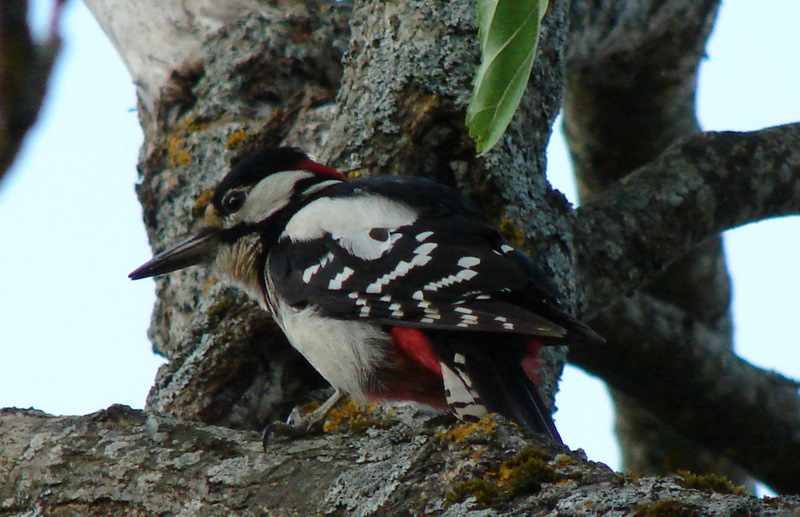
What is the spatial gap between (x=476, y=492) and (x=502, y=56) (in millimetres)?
690

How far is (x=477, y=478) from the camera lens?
1.61 m

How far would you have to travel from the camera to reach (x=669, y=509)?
131cm

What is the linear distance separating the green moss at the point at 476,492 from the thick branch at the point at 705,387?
103 inches

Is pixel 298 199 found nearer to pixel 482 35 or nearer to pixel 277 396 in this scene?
pixel 277 396

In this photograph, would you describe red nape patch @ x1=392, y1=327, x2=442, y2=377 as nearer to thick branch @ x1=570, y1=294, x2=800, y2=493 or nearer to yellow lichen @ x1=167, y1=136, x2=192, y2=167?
yellow lichen @ x1=167, y1=136, x2=192, y2=167

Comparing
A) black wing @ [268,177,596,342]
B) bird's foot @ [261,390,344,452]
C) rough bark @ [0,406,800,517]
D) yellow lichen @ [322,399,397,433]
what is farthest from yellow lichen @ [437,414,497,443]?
yellow lichen @ [322,399,397,433]

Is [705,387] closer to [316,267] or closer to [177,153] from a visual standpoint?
[316,267]

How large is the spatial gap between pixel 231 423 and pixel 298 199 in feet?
2.61

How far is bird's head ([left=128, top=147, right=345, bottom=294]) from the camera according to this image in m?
3.16

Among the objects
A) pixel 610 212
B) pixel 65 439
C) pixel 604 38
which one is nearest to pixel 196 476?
pixel 65 439

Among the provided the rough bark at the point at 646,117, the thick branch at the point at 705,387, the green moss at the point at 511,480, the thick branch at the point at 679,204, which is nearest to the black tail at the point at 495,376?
the green moss at the point at 511,480

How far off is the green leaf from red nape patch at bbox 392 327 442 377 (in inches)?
46.7

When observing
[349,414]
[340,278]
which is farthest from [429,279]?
[349,414]

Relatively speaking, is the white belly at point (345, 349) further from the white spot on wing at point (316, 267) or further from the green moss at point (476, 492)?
the green moss at point (476, 492)
